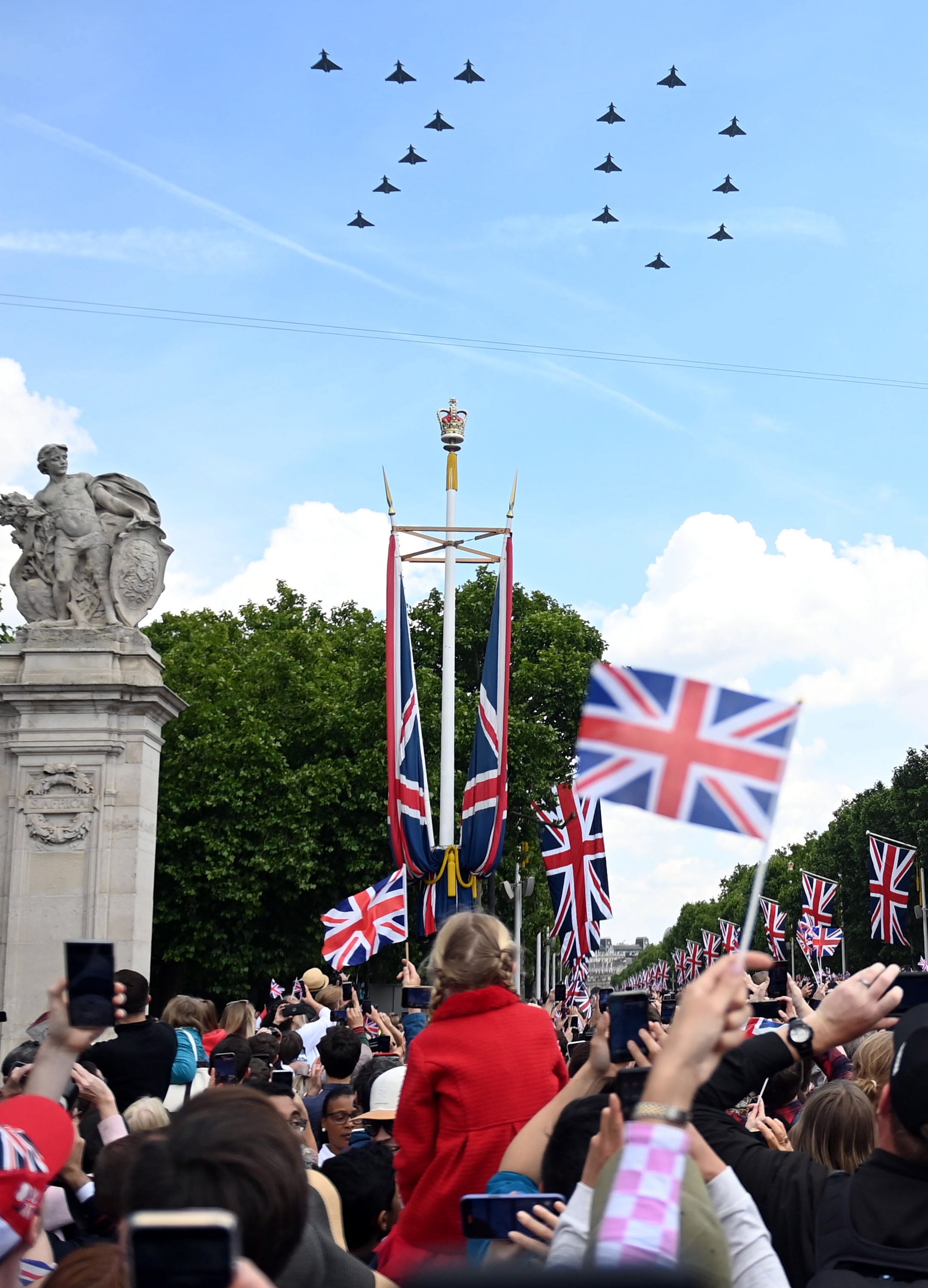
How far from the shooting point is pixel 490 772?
70.1ft

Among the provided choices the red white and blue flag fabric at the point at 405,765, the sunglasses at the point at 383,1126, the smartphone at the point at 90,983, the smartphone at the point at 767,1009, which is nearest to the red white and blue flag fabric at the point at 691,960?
the red white and blue flag fabric at the point at 405,765

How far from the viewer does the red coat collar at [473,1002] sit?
15.8 feet

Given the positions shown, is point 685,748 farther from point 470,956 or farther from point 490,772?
point 490,772

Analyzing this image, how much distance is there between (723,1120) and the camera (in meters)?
3.56

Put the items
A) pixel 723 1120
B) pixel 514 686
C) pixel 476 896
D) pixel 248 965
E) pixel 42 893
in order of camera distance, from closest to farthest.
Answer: pixel 723 1120 < pixel 42 893 < pixel 476 896 < pixel 248 965 < pixel 514 686

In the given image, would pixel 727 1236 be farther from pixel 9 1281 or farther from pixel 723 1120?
Result: pixel 9 1281

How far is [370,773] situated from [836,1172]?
117ft

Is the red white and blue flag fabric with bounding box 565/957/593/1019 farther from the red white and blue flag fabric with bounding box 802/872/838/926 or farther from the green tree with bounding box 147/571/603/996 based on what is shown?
the red white and blue flag fabric with bounding box 802/872/838/926

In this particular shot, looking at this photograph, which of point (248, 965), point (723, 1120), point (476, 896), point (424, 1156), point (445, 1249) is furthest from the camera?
point (248, 965)

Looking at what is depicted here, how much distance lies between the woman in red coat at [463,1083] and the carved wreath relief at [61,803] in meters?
15.7

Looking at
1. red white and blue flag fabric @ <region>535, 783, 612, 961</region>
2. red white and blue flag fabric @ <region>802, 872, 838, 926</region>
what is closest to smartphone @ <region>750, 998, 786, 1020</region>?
red white and blue flag fabric @ <region>535, 783, 612, 961</region>

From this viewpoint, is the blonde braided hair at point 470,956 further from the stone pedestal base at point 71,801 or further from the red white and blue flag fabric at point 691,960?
the red white and blue flag fabric at point 691,960

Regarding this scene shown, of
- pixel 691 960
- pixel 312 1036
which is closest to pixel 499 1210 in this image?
pixel 312 1036

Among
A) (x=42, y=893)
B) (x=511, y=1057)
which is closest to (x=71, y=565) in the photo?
(x=42, y=893)
